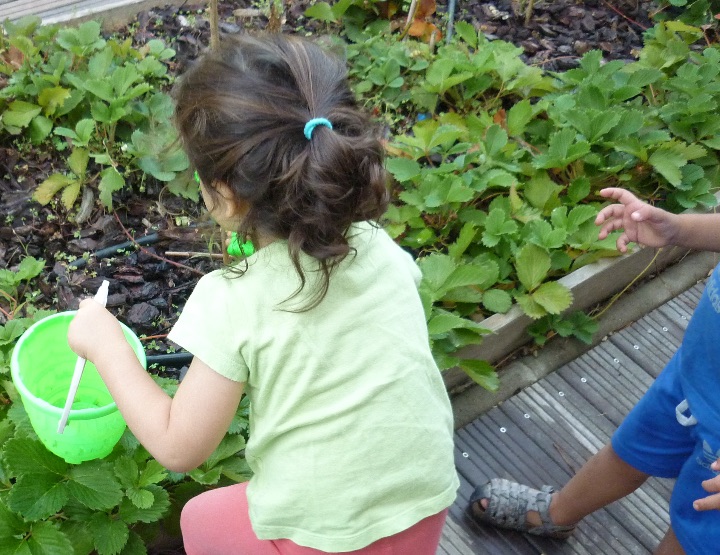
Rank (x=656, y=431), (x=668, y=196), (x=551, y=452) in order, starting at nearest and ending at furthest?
(x=656, y=431)
(x=551, y=452)
(x=668, y=196)

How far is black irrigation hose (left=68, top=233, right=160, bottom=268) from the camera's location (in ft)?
7.57

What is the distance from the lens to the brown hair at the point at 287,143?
104 cm

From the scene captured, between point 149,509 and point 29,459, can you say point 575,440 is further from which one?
point 29,459

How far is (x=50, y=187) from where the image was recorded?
2402mm

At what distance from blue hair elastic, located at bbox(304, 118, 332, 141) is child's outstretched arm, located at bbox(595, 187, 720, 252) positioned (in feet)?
2.74

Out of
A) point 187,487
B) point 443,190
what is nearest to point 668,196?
point 443,190

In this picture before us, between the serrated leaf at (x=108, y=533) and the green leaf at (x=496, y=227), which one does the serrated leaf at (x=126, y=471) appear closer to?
the serrated leaf at (x=108, y=533)

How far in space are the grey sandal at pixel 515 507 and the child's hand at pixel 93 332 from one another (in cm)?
117

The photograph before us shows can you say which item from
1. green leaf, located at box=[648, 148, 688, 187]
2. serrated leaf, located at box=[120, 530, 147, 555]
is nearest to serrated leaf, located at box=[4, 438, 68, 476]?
serrated leaf, located at box=[120, 530, 147, 555]

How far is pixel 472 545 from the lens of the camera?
201cm

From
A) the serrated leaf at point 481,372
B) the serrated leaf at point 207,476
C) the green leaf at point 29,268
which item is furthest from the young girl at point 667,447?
the green leaf at point 29,268

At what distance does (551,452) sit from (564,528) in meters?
0.31

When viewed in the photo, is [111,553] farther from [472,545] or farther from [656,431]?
[656,431]

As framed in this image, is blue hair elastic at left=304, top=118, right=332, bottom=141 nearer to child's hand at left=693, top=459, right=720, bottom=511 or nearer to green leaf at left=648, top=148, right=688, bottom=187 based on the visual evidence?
child's hand at left=693, top=459, right=720, bottom=511
